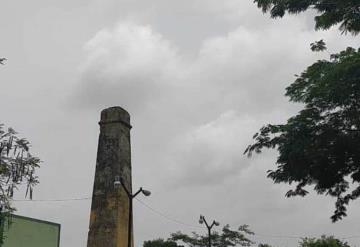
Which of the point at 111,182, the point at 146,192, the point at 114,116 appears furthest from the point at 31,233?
the point at 146,192

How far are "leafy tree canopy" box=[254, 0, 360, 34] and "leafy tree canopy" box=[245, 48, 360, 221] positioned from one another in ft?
4.45

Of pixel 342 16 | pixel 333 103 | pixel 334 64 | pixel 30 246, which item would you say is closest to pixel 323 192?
pixel 333 103

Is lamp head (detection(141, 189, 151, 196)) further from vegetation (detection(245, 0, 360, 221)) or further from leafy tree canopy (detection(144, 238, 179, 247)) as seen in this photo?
leafy tree canopy (detection(144, 238, 179, 247))

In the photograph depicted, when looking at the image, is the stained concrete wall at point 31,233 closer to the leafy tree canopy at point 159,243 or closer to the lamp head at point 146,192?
the lamp head at point 146,192

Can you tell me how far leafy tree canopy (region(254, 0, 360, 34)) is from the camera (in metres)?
16.8

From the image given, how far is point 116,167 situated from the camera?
24672mm

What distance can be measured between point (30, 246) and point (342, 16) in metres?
22.8

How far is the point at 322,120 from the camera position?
19516mm

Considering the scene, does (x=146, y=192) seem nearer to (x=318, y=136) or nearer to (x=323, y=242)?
(x=318, y=136)

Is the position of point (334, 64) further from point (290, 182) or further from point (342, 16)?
point (290, 182)

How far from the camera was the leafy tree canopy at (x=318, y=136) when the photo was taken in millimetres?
18656

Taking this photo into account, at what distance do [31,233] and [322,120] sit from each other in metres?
19.7

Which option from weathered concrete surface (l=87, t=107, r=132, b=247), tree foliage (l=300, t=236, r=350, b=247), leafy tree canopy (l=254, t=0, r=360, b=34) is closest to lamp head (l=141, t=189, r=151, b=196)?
weathered concrete surface (l=87, t=107, r=132, b=247)

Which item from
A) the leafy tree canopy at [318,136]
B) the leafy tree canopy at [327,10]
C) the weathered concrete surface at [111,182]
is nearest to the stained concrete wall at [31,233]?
the weathered concrete surface at [111,182]
